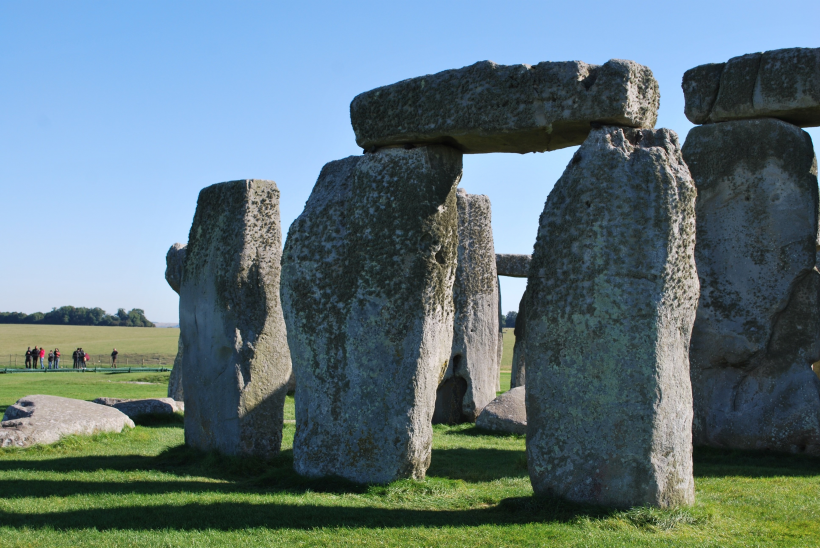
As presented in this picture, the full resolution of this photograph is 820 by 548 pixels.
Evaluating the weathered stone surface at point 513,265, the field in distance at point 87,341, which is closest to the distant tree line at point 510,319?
the field in distance at point 87,341

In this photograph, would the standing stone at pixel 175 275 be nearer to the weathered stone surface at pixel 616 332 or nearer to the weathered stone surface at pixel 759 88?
the weathered stone surface at pixel 759 88

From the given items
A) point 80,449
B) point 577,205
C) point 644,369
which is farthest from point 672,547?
point 80,449

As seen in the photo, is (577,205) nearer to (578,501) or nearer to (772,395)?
(578,501)

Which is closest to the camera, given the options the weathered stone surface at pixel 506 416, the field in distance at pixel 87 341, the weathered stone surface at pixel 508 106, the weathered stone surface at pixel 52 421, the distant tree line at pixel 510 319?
the weathered stone surface at pixel 508 106

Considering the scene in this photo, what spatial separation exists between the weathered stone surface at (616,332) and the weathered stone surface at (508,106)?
0.31m

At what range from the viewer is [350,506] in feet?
21.8

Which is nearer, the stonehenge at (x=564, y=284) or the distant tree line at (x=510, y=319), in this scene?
the stonehenge at (x=564, y=284)

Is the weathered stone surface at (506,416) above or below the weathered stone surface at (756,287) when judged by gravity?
below

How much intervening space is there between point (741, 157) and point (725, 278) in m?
1.56

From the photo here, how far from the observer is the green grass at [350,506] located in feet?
18.9

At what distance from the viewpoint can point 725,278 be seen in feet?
34.9

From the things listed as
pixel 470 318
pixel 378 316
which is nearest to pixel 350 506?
pixel 378 316

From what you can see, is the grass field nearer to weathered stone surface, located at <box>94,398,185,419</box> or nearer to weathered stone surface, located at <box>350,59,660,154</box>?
weathered stone surface, located at <box>94,398,185,419</box>

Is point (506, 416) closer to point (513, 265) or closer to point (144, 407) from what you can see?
point (144, 407)
